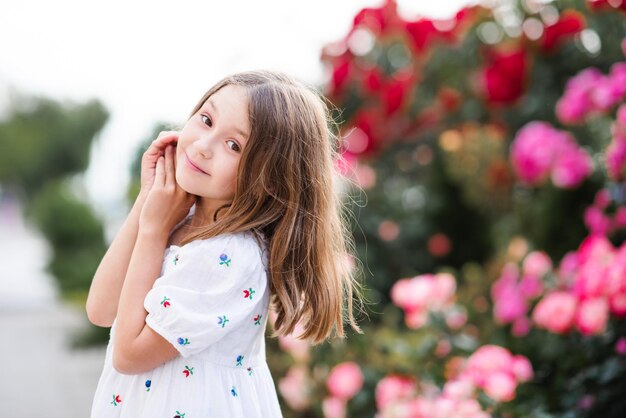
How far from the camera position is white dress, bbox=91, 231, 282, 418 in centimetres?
133

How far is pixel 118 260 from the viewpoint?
1.54m

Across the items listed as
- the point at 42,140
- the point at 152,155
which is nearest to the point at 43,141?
the point at 42,140

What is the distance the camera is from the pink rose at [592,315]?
2328 mm

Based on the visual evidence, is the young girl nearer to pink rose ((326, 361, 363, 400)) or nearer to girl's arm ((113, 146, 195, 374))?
girl's arm ((113, 146, 195, 374))

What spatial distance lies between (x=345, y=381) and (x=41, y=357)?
3355mm

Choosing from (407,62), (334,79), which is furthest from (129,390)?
(407,62)

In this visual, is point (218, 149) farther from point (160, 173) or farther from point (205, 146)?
point (160, 173)

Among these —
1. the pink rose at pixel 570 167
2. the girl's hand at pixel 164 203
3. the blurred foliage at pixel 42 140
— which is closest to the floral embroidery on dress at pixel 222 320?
the girl's hand at pixel 164 203

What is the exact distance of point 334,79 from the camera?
4.20 m

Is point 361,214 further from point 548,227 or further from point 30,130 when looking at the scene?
point 30,130

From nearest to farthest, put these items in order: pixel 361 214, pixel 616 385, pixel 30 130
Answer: pixel 616 385 < pixel 361 214 < pixel 30 130

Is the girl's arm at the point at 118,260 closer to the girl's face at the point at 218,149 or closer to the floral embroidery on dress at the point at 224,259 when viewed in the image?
the girl's face at the point at 218,149

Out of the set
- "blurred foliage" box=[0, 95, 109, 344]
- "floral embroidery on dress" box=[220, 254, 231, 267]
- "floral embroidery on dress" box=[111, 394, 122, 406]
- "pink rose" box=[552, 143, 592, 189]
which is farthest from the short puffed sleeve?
"blurred foliage" box=[0, 95, 109, 344]

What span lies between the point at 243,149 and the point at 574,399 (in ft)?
5.09
